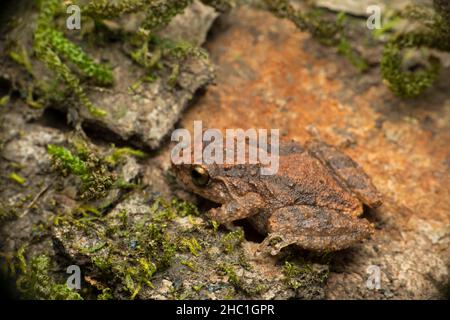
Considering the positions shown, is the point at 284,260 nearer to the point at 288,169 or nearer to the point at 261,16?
the point at 288,169

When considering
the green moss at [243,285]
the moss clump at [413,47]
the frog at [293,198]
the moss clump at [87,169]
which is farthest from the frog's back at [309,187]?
the moss clump at [413,47]

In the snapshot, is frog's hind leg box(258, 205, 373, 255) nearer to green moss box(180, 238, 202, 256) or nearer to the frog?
the frog

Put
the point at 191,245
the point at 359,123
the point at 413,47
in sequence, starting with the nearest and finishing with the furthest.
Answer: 1. the point at 191,245
2. the point at 413,47
3. the point at 359,123

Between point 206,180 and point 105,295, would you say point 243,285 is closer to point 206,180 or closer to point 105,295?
point 206,180

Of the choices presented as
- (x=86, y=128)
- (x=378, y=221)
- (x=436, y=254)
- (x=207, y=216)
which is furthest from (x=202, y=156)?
(x=436, y=254)

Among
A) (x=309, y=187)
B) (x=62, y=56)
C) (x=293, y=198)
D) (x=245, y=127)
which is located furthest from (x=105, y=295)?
(x=62, y=56)

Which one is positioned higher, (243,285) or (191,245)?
(191,245)
